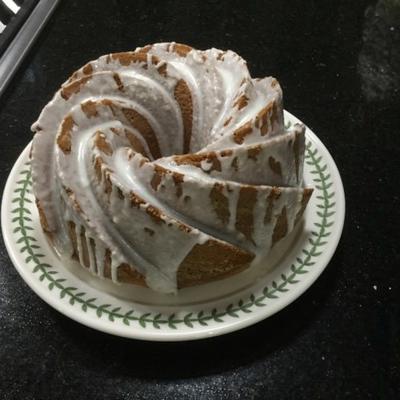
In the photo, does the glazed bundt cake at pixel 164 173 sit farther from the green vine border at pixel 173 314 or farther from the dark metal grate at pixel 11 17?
the dark metal grate at pixel 11 17

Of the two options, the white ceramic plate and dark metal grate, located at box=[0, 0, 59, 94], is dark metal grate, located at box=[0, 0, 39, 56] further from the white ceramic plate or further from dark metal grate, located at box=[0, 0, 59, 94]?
the white ceramic plate

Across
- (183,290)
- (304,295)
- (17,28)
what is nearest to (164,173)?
(183,290)

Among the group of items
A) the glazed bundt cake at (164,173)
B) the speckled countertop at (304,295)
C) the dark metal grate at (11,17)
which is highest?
the dark metal grate at (11,17)

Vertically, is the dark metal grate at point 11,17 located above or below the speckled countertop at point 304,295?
above

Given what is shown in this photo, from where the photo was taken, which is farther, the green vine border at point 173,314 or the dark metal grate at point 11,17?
the dark metal grate at point 11,17

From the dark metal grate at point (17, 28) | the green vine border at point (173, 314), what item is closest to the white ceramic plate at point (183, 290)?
the green vine border at point (173, 314)

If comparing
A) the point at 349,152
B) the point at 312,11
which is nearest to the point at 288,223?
the point at 349,152

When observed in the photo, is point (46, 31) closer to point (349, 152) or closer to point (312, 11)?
point (312, 11)

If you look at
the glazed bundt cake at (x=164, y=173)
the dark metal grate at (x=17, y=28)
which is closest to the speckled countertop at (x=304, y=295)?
the dark metal grate at (x=17, y=28)

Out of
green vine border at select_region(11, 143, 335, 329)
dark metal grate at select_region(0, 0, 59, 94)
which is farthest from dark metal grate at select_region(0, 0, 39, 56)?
green vine border at select_region(11, 143, 335, 329)
